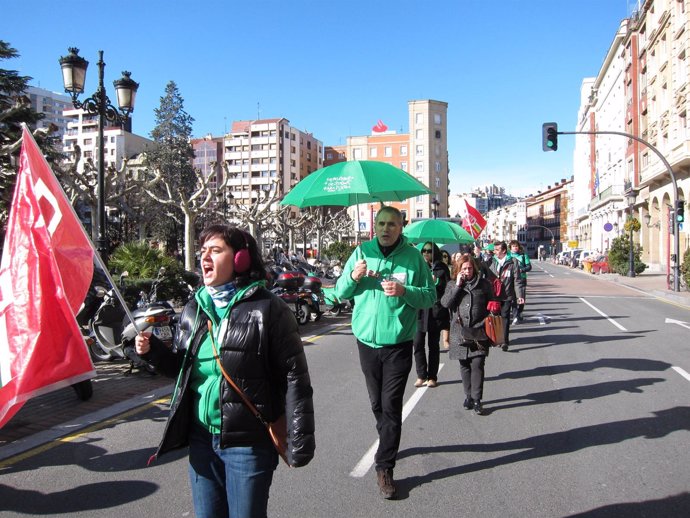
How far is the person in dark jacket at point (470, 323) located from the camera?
5684mm

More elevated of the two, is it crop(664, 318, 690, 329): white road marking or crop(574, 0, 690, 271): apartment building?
crop(574, 0, 690, 271): apartment building

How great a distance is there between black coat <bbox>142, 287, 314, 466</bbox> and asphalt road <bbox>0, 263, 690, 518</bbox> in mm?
1477

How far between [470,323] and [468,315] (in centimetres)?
10

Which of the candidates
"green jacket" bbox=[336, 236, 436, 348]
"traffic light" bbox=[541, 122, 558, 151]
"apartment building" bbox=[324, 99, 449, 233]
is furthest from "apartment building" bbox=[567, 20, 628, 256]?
"green jacket" bbox=[336, 236, 436, 348]

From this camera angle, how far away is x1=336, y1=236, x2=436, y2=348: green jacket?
398 centimetres

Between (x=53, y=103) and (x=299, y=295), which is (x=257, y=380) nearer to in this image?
(x=299, y=295)

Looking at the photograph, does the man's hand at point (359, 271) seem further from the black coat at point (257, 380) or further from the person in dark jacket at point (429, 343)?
the person in dark jacket at point (429, 343)

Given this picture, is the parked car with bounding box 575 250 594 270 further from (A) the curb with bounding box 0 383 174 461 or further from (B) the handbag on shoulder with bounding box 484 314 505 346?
(A) the curb with bounding box 0 383 174 461

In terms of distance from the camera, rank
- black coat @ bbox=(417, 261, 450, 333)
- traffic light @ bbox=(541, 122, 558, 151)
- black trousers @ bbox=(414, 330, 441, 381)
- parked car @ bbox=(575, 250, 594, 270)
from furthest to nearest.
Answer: parked car @ bbox=(575, 250, 594, 270) < traffic light @ bbox=(541, 122, 558, 151) < black coat @ bbox=(417, 261, 450, 333) < black trousers @ bbox=(414, 330, 441, 381)

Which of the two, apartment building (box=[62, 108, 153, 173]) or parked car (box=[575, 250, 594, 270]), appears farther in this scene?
apartment building (box=[62, 108, 153, 173])

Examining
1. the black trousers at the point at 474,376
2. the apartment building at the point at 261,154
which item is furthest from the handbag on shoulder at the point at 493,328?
the apartment building at the point at 261,154

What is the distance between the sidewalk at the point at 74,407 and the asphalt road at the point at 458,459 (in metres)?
0.27

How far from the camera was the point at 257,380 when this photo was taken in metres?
2.38

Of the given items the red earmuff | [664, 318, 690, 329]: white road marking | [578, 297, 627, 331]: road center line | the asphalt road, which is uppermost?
the red earmuff
